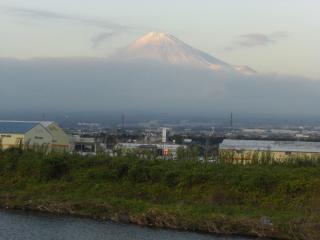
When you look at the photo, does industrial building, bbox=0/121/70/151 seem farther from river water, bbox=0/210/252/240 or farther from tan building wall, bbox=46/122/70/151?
river water, bbox=0/210/252/240

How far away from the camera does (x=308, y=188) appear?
16.8m

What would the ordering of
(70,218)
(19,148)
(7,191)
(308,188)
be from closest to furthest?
(70,218) → (308,188) → (7,191) → (19,148)

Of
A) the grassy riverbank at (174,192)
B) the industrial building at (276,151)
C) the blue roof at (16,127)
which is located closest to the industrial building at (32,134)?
the blue roof at (16,127)

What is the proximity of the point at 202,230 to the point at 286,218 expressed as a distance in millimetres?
2271

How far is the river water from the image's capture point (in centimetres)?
1335

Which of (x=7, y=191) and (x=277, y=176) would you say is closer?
(x=277, y=176)

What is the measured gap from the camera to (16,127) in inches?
1228

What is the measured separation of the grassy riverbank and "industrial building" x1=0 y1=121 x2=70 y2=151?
27.4ft

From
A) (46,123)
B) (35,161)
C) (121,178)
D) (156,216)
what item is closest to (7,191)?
(35,161)

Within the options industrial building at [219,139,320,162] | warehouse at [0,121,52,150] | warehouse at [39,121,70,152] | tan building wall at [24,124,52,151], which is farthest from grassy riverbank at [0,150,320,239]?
warehouse at [39,121,70,152]

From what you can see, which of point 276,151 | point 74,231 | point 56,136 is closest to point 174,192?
point 74,231

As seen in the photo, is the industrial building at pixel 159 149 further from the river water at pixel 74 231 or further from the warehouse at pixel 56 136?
the river water at pixel 74 231

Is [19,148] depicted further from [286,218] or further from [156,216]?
[286,218]

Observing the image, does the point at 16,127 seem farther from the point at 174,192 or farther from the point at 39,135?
the point at 174,192
